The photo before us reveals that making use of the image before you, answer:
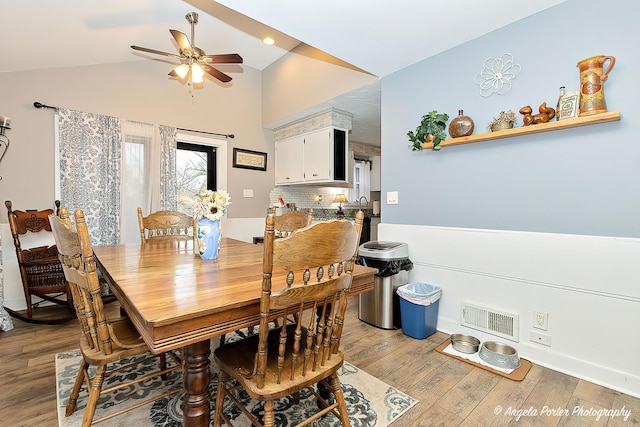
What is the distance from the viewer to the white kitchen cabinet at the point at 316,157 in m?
3.90

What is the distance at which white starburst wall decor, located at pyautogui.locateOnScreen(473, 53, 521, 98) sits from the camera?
7.23 feet

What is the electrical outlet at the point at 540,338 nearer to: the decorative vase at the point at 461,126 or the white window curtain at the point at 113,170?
the decorative vase at the point at 461,126

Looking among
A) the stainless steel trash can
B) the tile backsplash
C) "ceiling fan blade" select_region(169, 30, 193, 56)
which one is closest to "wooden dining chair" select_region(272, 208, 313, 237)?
the stainless steel trash can

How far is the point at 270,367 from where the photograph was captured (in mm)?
1160

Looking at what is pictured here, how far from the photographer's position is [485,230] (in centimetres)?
231

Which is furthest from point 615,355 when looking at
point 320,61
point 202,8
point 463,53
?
point 202,8

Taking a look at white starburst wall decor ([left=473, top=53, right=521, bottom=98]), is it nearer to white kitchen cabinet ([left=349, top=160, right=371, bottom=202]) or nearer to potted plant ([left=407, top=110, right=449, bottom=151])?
potted plant ([left=407, top=110, right=449, bottom=151])

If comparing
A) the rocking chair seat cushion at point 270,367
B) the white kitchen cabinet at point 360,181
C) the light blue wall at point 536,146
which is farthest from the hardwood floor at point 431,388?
the white kitchen cabinet at point 360,181

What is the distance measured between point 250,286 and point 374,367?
126 cm

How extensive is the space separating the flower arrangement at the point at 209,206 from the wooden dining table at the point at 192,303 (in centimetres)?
28

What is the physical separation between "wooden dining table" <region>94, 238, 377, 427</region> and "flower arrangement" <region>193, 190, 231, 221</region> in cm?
28

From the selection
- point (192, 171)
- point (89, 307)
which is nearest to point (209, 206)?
point (89, 307)

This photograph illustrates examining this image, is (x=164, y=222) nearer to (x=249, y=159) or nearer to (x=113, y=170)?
(x=113, y=170)

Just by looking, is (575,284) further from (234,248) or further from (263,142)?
(263,142)
